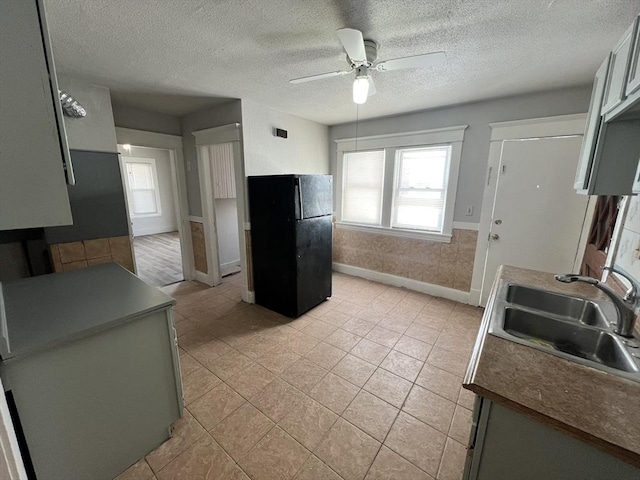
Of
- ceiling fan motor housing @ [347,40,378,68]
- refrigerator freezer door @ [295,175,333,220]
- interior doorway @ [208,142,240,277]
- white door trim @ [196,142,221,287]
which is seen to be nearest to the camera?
ceiling fan motor housing @ [347,40,378,68]

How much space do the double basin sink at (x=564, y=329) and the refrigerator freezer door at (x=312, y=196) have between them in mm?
1852

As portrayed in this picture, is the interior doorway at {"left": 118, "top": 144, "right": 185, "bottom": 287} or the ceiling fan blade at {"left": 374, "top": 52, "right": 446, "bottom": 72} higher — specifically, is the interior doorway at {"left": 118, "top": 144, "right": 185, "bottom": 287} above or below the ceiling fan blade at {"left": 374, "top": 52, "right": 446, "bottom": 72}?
below

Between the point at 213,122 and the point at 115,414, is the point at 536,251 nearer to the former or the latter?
the point at 115,414

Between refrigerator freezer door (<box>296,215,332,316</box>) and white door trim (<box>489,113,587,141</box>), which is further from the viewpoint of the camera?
refrigerator freezer door (<box>296,215,332,316</box>)

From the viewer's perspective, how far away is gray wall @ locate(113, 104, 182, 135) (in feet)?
10.0

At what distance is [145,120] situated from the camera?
10.7 feet

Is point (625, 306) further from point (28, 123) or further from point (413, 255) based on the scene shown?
point (413, 255)

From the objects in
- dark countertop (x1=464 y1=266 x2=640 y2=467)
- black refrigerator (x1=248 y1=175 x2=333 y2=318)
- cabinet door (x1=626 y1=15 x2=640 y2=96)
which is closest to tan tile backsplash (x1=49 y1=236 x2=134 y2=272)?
black refrigerator (x1=248 y1=175 x2=333 y2=318)

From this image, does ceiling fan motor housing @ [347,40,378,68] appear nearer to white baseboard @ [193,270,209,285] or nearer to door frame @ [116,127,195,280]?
door frame @ [116,127,195,280]

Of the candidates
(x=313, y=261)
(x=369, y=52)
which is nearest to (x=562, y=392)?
(x=369, y=52)

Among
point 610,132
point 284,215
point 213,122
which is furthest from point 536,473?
point 213,122

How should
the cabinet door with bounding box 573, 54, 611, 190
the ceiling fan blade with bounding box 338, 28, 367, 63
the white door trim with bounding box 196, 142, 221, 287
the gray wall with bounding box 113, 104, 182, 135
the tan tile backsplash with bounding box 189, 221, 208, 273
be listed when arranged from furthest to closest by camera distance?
1. the tan tile backsplash with bounding box 189, 221, 208, 273
2. the white door trim with bounding box 196, 142, 221, 287
3. the gray wall with bounding box 113, 104, 182, 135
4. the cabinet door with bounding box 573, 54, 611, 190
5. the ceiling fan blade with bounding box 338, 28, 367, 63

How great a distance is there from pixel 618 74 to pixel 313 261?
259cm

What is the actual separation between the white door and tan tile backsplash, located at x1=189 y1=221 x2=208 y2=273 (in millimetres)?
3828
